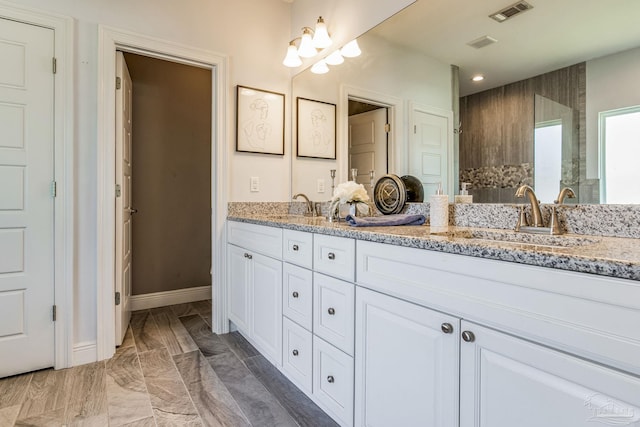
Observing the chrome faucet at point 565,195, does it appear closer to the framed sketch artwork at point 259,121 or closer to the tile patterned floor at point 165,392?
the tile patterned floor at point 165,392

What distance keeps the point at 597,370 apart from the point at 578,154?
0.82 metres

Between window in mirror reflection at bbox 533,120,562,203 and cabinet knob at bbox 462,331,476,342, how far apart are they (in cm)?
70

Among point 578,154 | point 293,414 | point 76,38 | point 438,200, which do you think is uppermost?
point 76,38

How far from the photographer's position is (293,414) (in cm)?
156

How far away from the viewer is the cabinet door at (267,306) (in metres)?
1.83

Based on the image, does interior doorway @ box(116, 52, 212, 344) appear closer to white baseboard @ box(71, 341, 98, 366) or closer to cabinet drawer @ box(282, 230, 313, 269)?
white baseboard @ box(71, 341, 98, 366)

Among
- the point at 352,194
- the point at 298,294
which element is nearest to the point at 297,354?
the point at 298,294

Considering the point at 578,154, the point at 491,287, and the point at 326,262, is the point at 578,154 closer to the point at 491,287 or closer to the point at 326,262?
the point at 491,287

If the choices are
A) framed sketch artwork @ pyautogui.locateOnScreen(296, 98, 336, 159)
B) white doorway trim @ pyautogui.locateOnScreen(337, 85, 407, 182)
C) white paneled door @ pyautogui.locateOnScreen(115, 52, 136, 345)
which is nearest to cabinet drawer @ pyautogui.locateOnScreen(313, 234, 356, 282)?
white doorway trim @ pyautogui.locateOnScreen(337, 85, 407, 182)

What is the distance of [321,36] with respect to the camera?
7.59 ft

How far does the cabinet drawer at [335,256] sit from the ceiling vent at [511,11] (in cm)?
108

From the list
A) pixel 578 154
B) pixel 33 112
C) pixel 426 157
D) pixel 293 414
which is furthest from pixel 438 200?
pixel 33 112

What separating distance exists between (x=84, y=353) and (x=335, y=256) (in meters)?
1.73

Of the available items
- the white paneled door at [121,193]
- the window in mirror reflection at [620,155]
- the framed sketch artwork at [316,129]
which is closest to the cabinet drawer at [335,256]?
the window in mirror reflection at [620,155]
